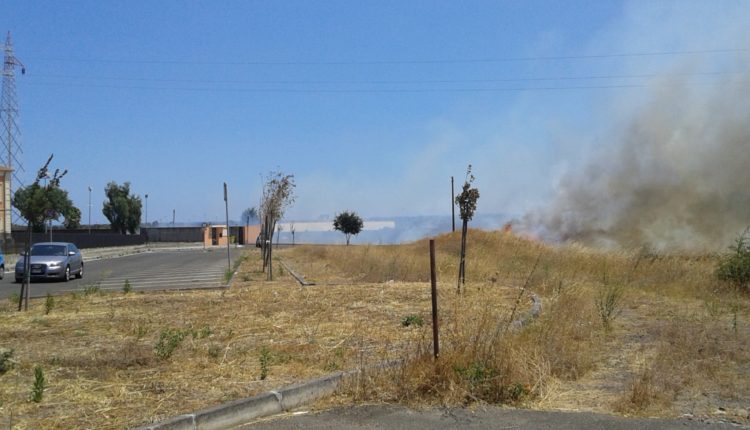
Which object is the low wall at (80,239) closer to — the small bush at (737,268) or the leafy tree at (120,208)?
the leafy tree at (120,208)

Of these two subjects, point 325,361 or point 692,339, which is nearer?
point 325,361

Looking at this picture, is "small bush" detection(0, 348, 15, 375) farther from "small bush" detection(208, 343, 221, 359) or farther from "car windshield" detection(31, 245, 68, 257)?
"car windshield" detection(31, 245, 68, 257)

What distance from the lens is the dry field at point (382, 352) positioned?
579cm

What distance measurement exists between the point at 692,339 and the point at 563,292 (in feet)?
13.3

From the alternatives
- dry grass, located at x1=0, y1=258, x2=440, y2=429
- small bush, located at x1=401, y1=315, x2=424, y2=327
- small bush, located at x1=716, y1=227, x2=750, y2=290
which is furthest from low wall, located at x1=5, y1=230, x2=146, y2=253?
small bush, located at x1=716, y1=227, x2=750, y2=290

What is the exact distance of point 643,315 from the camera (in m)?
10.8

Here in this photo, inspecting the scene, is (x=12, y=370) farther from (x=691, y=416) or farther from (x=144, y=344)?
(x=691, y=416)

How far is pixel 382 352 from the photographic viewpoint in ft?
24.7

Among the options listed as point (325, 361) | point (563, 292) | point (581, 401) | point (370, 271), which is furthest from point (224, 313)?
point (370, 271)

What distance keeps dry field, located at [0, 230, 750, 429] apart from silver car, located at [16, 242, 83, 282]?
10.6 meters

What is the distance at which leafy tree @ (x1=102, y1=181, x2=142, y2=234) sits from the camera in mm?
86188

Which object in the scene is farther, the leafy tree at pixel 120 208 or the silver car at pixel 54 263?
the leafy tree at pixel 120 208

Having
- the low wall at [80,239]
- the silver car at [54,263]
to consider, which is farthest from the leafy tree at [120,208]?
the silver car at [54,263]

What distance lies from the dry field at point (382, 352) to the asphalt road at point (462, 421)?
0.24m
